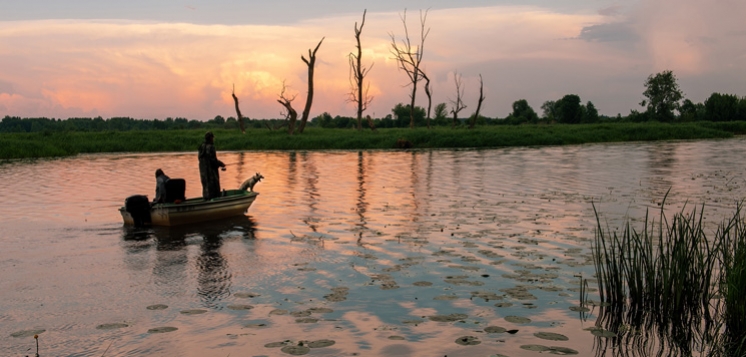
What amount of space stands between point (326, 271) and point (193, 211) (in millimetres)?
7372

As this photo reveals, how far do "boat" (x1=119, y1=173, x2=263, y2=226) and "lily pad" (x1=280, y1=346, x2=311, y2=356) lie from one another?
1071 centimetres

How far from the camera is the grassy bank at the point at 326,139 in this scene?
63.4m

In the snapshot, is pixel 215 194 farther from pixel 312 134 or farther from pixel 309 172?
pixel 312 134

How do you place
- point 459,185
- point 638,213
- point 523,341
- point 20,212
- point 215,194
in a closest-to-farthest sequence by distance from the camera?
1. point 523,341
2. point 638,213
3. point 215,194
4. point 20,212
5. point 459,185

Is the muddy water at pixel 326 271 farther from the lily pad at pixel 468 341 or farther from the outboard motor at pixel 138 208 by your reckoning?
the outboard motor at pixel 138 208

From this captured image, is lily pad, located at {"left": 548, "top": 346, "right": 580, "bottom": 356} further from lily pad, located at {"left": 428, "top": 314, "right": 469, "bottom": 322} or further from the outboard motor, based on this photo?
the outboard motor

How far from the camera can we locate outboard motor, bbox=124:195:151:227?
59.2 feet

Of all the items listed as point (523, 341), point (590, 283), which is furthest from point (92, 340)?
point (590, 283)

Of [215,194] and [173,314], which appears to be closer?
[173,314]

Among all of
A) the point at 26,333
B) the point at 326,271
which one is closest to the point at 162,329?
the point at 26,333

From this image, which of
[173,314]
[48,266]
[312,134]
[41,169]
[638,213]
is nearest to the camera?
[173,314]

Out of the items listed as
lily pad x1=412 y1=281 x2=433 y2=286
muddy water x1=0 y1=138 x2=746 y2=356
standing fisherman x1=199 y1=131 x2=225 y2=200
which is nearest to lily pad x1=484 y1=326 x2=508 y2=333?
muddy water x1=0 y1=138 x2=746 y2=356

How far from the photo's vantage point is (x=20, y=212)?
2186 cm

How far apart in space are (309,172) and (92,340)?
28467mm
